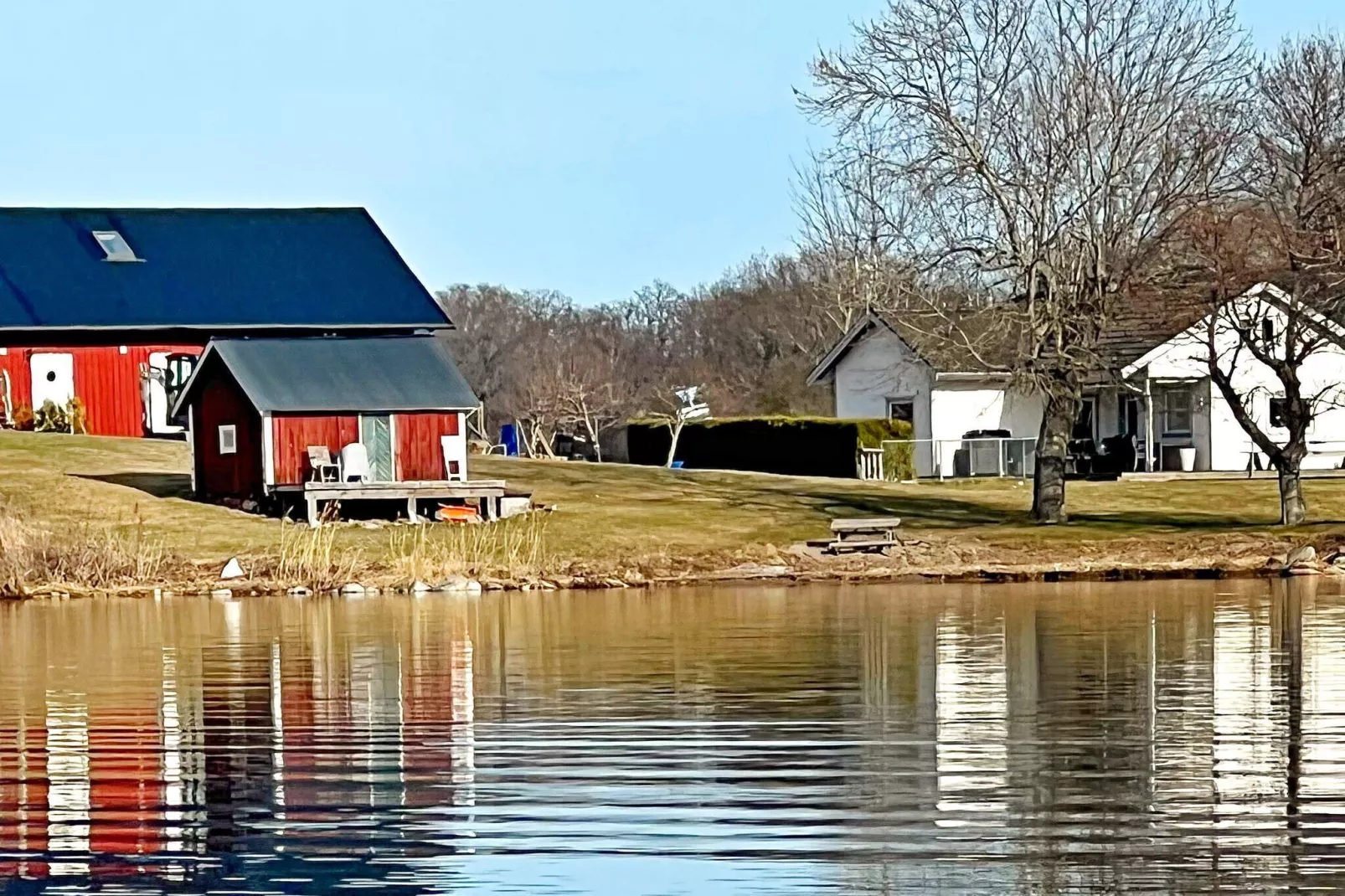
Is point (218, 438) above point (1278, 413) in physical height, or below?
below

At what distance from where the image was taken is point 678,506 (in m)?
45.6

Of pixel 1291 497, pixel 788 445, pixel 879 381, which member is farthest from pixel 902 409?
pixel 1291 497

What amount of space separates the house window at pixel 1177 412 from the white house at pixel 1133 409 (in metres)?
0.02

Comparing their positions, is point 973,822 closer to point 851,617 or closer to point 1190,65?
point 851,617

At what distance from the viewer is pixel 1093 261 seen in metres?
41.4

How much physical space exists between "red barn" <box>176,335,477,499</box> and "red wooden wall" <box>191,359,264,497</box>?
2cm

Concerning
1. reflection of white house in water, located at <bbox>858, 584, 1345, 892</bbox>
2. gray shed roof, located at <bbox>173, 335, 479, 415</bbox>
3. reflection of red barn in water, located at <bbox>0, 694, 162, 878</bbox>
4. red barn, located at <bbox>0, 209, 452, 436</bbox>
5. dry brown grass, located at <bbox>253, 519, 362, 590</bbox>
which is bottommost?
reflection of red barn in water, located at <bbox>0, 694, 162, 878</bbox>

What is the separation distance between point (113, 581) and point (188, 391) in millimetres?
12886

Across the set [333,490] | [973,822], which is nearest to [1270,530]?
[333,490]

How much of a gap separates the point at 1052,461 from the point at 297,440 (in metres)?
14.6

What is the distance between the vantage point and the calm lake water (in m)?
12.2

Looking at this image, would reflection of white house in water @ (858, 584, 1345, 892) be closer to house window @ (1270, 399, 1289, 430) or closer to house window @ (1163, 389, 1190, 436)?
house window @ (1270, 399, 1289, 430)

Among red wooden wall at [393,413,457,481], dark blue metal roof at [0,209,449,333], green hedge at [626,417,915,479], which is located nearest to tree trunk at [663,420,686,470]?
green hedge at [626,417,915,479]

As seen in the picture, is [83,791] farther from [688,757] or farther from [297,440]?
[297,440]
